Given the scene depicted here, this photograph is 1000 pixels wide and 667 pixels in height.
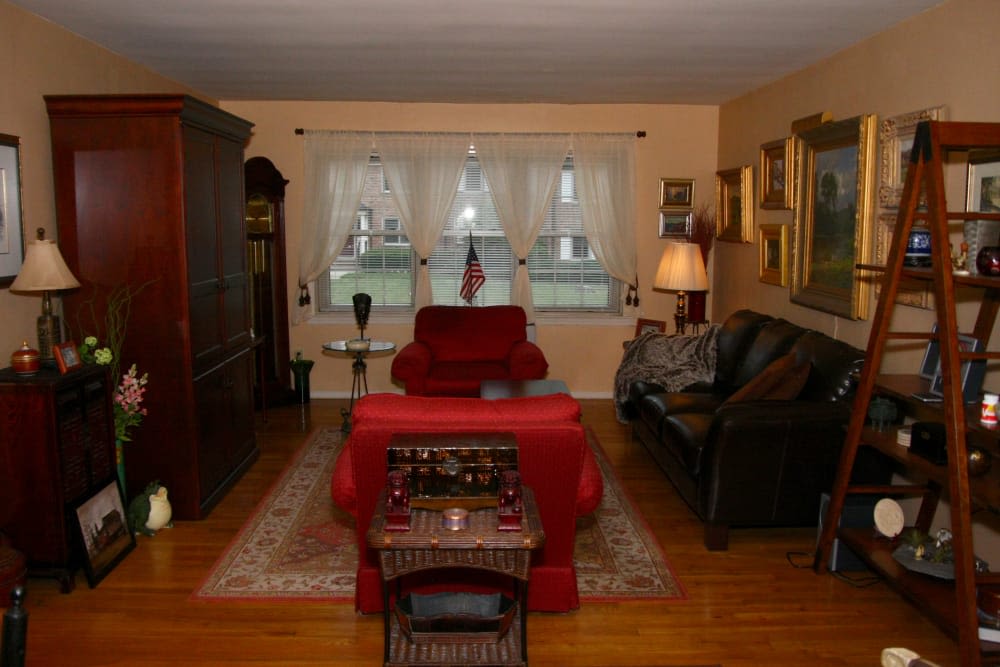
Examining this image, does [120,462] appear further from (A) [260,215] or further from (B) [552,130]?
(B) [552,130]

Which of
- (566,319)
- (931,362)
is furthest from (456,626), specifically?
(566,319)

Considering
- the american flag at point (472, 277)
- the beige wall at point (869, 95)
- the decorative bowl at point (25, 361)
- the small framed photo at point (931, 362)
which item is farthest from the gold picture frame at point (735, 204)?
the decorative bowl at point (25, 361)

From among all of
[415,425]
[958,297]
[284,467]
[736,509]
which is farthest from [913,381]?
[284,467]

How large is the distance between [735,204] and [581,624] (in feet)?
13.8

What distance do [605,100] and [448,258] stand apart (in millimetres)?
1867

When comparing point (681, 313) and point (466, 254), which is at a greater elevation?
point (466, 254)

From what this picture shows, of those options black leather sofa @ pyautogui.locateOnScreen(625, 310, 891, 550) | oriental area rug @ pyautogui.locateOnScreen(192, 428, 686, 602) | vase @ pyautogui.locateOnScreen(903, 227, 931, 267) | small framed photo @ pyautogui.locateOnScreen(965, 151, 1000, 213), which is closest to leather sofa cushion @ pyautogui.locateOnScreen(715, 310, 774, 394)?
black leather sofa @ pyautogui.locateOnScreen(625, 310, 891, 550)

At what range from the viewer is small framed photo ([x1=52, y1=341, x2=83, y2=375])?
353 centimetres

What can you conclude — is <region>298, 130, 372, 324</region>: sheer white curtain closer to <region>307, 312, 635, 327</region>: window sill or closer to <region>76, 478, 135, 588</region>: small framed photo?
<region>307, 312, 635, 327</region>: window sill

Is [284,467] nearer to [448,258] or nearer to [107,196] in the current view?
[107,196]

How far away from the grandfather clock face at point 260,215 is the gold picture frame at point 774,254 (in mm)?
3824

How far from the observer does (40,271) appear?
3531 millimetres

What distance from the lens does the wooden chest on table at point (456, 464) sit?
104 inches

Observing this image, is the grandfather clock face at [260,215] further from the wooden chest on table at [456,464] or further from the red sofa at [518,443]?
the wooden chest on table at [456,464]
